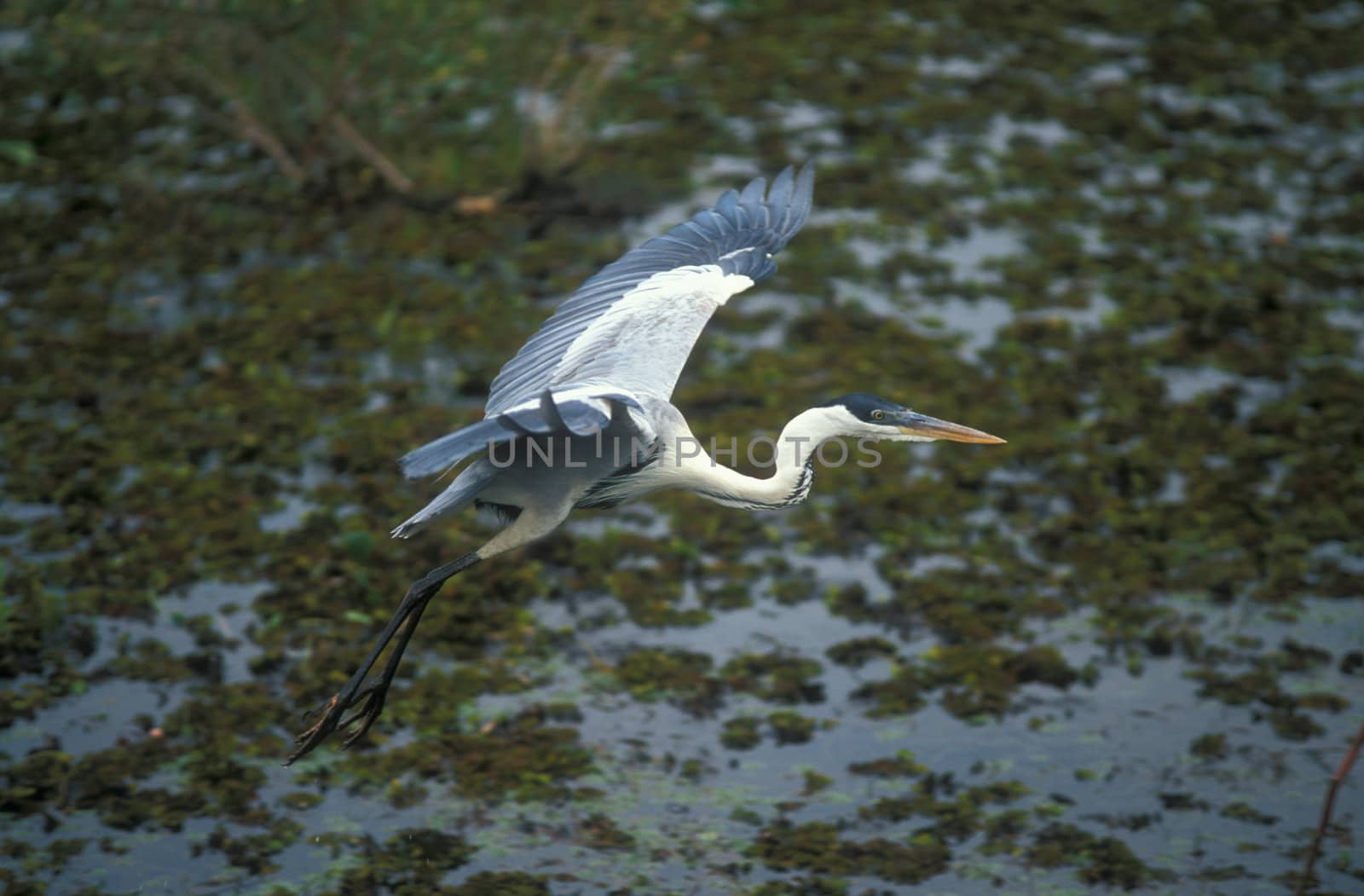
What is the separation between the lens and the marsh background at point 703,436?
20.6ft

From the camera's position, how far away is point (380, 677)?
238 inches

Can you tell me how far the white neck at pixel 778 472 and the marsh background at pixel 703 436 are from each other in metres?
1.38

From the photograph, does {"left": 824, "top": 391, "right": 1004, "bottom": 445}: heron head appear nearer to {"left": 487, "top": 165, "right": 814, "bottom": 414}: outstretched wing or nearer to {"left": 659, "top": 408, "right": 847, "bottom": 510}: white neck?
{"left": 659, "top": 408, "right": 847, "bottom": 510}: white neck

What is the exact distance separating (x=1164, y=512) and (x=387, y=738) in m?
3.99

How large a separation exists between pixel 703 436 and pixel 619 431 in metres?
3.19

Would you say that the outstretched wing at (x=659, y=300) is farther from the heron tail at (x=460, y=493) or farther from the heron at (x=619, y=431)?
the heron tail at (x=460, y=493)


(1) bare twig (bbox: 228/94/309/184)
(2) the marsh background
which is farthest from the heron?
(1) bare twig (bbox: 228/94/309/184)

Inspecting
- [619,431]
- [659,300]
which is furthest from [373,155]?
[619,431]

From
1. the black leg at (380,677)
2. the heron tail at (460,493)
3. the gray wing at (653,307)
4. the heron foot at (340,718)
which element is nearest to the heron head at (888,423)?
the gray wing at (653,307)

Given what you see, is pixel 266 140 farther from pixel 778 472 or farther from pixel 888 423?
pixel 888 423

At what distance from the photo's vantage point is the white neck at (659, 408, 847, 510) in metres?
5.61

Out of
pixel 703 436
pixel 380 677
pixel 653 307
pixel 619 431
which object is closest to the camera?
pixel 619 431

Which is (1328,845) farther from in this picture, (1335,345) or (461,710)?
(1335,345)

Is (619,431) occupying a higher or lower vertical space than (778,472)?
higher
